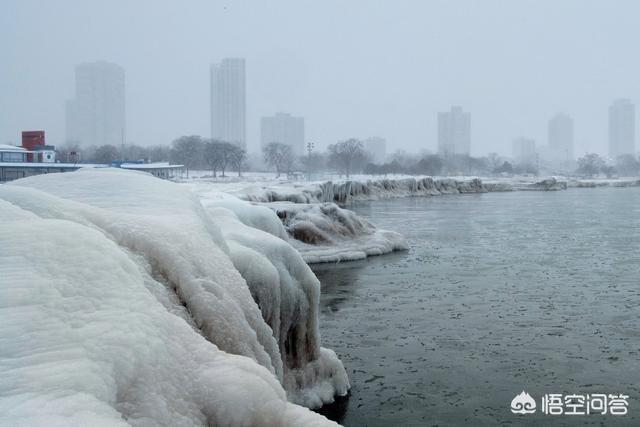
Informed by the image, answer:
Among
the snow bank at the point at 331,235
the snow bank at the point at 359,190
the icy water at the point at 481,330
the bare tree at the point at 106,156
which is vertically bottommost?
the icy water at the point at 481,330

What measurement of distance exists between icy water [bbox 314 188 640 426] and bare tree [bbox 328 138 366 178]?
373 ft

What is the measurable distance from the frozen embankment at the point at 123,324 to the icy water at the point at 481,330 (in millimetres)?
4257

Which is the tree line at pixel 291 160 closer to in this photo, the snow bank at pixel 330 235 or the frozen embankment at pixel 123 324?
the snow bank at pixel 330 235

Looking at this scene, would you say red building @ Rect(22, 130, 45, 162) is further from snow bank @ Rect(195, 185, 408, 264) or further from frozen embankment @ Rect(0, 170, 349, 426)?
frozen embankment @ Rect(0, 170, 349, 426)

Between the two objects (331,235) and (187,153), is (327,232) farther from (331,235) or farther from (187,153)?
(187,153)

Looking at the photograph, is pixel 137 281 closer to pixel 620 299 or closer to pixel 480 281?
pixel 620 299

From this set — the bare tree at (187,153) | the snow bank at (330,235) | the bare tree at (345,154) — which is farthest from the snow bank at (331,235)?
the bare tree at (345,154)

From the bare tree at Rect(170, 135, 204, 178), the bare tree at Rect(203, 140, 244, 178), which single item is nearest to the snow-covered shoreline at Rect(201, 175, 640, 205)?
the bare tree at Rect(203, 140, 244, 178)

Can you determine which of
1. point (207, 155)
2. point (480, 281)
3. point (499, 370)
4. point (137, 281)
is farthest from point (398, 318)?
point (207, 155)

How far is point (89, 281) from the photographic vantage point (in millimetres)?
3814

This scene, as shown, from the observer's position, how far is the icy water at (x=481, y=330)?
32.3 feet

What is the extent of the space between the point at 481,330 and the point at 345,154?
4922 inches

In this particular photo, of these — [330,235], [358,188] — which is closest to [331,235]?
[330,235]

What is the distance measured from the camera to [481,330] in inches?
541
